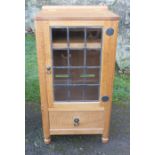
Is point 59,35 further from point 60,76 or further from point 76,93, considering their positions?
point 76,93

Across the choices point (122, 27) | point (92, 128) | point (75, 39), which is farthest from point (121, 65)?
point (75, 39)

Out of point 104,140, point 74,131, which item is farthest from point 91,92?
point 104,140

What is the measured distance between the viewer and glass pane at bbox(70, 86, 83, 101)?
69.6 inches

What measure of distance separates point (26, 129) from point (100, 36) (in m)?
1.07

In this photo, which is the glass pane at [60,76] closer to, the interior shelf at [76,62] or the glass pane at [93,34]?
the interior shelf at [76,62]

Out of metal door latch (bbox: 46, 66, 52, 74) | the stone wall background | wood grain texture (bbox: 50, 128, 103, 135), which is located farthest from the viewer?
the stone wall background

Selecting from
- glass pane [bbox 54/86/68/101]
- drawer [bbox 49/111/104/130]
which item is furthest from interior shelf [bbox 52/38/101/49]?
drawer [bbox 49/111/104/130]

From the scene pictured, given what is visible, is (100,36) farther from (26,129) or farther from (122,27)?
(122,27)

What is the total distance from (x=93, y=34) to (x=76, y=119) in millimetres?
643

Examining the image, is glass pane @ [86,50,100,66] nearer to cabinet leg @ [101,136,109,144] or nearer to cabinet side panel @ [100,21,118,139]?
cabinet side panel @ [100,21,118,139]

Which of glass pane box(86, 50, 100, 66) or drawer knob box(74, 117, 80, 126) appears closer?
glass pane box(86, 50, 100, 66)

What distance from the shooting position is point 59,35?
5.19 feet

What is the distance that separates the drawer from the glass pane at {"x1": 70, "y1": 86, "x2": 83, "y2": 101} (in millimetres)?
A: 102

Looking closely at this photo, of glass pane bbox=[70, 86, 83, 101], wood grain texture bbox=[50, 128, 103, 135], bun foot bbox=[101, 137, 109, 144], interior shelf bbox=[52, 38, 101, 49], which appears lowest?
bun foot bbox=[101, 137, 109, 144]
